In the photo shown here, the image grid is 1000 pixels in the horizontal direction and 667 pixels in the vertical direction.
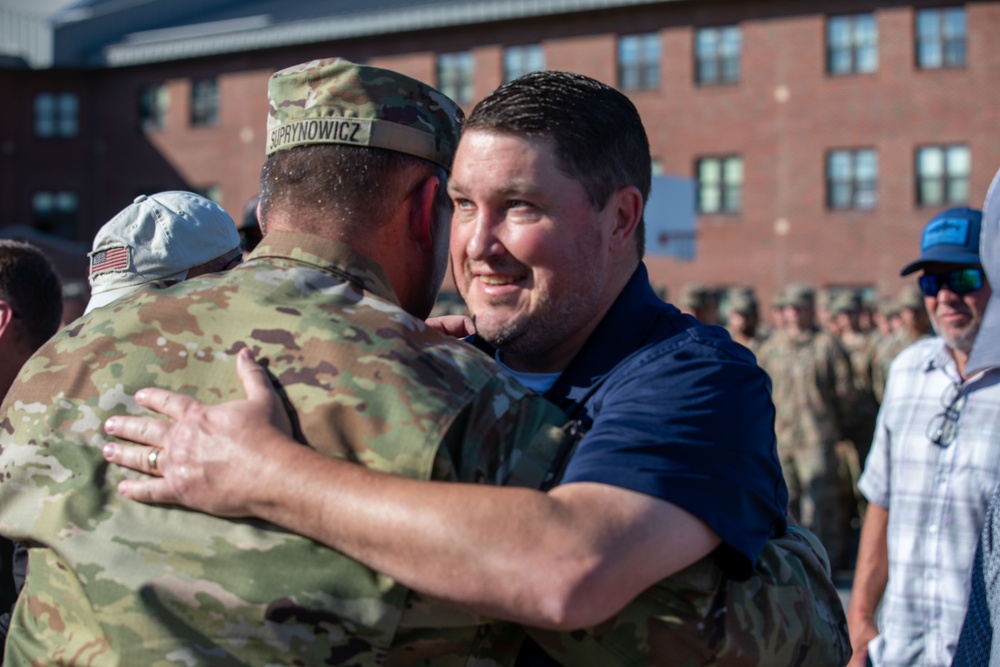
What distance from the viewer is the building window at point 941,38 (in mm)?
28016

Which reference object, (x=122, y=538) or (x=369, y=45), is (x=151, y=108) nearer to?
(x=369, y=45)

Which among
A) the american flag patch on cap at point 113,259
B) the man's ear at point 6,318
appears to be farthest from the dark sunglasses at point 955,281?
the man's ear at point 6,318

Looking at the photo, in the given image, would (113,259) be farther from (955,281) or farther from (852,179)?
(852,179)

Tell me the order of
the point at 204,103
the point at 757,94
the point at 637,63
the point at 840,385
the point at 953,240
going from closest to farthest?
1. the point at 953,240
2. the point at 840,385
3. the point at 757,94
4. the point at 637,63
5. the point at 204,103

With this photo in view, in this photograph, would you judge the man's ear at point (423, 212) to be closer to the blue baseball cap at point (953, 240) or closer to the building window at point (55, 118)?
the blue baseball cap at point (953, 240)

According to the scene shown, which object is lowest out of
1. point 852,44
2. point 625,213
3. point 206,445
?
point 206,445

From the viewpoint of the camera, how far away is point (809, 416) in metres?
11.7

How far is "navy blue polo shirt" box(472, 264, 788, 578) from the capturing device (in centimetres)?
207

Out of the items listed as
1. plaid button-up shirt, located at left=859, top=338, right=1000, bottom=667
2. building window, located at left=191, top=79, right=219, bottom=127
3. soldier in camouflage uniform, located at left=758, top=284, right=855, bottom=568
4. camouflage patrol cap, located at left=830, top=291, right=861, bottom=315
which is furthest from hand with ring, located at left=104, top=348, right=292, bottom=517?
building window, located at left=191, top=79, right=219, bottom=127

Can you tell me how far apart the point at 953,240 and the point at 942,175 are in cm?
2509

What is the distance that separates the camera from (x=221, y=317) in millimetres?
2232

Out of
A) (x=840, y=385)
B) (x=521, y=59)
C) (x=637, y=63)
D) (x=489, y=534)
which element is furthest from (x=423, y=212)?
(x=521, y=59)

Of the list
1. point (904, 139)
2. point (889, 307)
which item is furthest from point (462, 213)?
point (904, 139)

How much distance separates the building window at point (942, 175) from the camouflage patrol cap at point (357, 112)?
28.0 m
